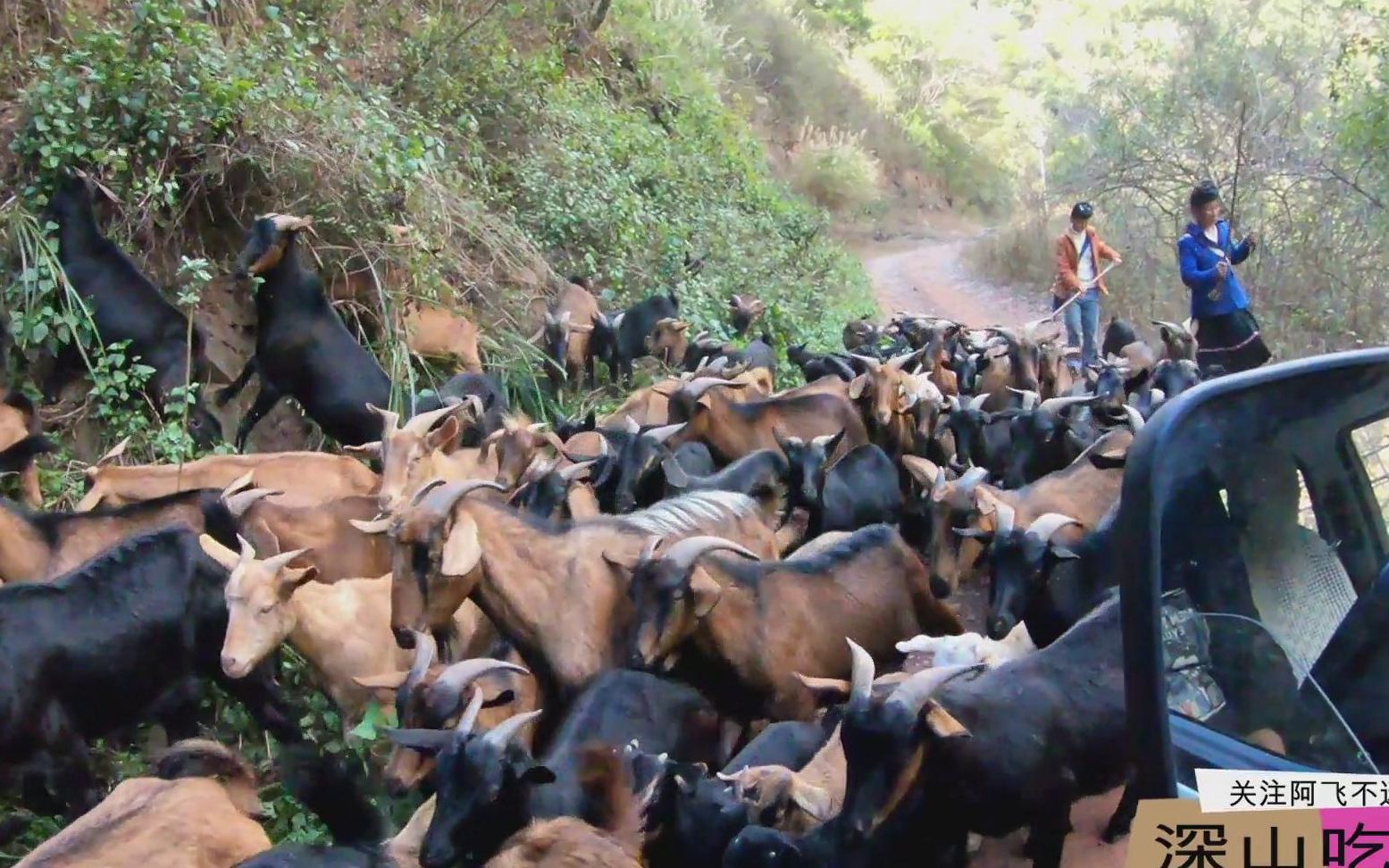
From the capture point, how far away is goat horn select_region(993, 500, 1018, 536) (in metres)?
5.73

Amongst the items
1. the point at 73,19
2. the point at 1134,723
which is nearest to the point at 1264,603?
the point at 1134,723

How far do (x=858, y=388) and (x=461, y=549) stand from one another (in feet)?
14.1

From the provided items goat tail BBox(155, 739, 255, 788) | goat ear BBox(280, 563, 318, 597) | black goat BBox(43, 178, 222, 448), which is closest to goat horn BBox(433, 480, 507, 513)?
goat ear BBox(280, 563, 318, 597)

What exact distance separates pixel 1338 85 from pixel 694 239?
8.65m

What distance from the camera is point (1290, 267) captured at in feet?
50.9

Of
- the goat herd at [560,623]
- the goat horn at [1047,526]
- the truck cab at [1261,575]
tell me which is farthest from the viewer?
the goat horn at [1047,526]

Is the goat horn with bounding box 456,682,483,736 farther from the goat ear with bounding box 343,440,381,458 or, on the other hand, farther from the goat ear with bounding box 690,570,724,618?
the goat ear with bounding box 343,440,381,458

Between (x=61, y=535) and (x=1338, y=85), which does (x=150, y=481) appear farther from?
A: (x=1338, y=85)

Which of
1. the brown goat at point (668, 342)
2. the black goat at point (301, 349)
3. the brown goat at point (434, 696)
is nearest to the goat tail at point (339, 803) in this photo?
the brown goat at point (434, 696)

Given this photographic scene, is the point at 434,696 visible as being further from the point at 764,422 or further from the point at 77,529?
the point at 764,422

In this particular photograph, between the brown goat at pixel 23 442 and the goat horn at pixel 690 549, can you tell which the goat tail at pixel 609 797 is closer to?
the goat horn at pixel 690 549

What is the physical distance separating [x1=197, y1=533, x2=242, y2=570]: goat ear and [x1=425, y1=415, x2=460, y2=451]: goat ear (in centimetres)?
142

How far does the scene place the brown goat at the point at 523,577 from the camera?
4891 mm

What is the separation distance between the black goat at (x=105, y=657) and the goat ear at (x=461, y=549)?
41.0 inches
